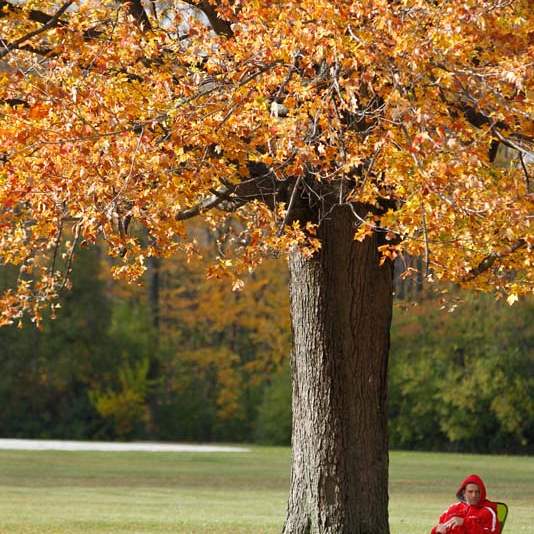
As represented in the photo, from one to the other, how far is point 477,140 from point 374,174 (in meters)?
2.11

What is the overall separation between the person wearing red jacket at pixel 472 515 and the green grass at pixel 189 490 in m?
6.02

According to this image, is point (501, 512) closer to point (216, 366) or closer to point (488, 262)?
point (488, 262)

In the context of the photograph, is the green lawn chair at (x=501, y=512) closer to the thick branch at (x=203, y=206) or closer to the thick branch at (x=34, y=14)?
the thick branch at (x=203, y=206)

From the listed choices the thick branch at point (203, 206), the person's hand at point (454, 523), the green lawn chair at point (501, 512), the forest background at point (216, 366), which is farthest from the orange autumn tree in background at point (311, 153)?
the forest background at point (216, 366)

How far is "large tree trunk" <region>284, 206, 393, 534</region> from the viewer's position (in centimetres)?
1341

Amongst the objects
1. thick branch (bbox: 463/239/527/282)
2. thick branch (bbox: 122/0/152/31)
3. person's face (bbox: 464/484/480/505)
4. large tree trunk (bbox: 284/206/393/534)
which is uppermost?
thick branch (bbox: 122/0/152/31)

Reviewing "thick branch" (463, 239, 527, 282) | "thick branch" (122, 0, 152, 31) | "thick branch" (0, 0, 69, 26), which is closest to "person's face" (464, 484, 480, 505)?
"thick branch" (463, 239, 527, 282)

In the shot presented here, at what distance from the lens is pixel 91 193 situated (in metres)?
11.8

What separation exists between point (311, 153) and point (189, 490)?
16.9 m

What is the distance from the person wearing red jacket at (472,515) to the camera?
1157 cm

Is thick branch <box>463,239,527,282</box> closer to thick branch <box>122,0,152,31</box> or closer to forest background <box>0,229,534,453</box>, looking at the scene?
thick branch <box>122,0,152,31</box>

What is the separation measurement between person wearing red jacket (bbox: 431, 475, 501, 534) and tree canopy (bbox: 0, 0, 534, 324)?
2071 mm

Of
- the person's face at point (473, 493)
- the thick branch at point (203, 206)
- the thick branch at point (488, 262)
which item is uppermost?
the thick branch at point (203, 206)

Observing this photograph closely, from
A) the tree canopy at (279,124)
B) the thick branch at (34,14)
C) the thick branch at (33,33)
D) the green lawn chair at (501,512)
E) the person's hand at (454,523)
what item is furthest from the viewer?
the thick branch at (34,14)
